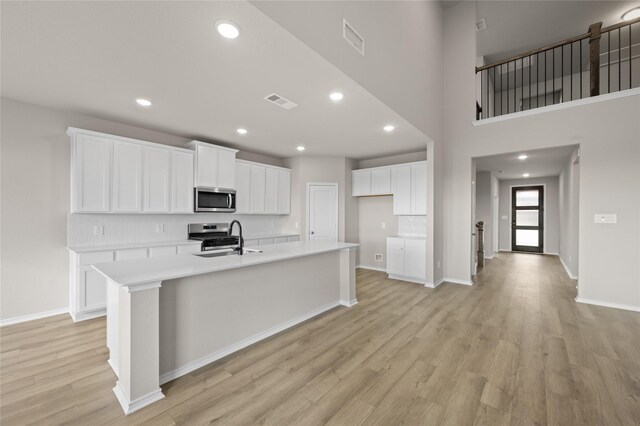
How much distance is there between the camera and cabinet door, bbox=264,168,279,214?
5949 mm

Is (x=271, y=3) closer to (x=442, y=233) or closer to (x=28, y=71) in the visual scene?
(x=28, y=71)

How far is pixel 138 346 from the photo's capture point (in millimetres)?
1898

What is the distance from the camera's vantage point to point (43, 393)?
2037 mm

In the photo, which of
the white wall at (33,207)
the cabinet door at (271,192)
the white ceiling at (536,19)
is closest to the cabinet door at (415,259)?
the cabinet door at (271,192)

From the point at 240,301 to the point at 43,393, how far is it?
5.00 feet

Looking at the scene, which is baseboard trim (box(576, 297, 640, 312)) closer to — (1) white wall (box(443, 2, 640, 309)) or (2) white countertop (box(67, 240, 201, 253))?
(1) white wall (box(443, 2, 640, 309))

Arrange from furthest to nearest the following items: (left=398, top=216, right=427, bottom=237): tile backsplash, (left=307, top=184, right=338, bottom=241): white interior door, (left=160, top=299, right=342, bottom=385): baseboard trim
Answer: (left=307, top=184, right=338, bottom=241): white interior door < (left=398, top=216, right=427, bottom=237): tile backsplash < (left=160, top=299, right=342, bottom=385): baseboard trim

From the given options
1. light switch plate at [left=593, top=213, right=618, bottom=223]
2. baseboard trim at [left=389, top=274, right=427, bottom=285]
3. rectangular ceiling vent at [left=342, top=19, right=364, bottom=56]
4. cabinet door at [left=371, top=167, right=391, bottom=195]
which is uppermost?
rectangular ceiling vent at [left=342, top=19, right=364, bottom=56]

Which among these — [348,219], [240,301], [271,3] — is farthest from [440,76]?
[240,301]

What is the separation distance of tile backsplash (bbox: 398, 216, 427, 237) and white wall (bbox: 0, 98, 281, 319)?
18.8 ft

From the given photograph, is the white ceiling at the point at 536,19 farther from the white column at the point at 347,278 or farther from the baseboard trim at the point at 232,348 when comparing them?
the baseboard trim at the point at 232,348

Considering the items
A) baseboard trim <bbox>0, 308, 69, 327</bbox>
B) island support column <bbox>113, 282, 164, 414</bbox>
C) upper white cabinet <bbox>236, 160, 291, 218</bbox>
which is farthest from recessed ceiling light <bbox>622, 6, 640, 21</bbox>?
baseboard trim <bbox>0, 308, 69, 327</bbox>

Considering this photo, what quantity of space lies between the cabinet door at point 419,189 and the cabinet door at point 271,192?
2945 millimetres

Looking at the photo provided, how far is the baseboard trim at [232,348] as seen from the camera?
2.21 m
